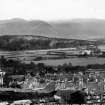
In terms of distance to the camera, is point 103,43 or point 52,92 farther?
point 103,43

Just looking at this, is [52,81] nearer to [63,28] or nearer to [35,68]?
[35,68]

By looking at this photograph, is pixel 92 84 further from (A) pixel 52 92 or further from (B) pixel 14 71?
(B) pixel 14 71

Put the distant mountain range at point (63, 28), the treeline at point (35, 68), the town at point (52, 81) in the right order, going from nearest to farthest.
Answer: the town at point (52, 81)
the treeline at point (35, 68)
the distant mountain range at point (63, 28)

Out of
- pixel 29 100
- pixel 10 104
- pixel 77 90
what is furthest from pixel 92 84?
pixel 10 104

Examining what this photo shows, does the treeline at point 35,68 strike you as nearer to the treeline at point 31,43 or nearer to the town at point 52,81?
the town at point 52,81

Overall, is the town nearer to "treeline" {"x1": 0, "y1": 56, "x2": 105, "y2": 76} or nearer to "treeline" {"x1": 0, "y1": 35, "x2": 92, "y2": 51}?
"treeline" {"x1": 0, "y1": 56, "x2": 105, "y2": 76}

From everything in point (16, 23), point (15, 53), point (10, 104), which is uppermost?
point (16, 23)
